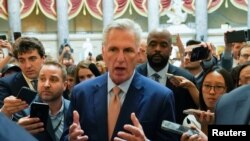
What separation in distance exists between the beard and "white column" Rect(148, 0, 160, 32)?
50.1 ft

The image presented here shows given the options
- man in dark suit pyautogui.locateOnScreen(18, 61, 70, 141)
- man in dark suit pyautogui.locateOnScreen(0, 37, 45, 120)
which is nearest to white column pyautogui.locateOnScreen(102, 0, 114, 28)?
man in dark suit pyautogui.locateOnScreen(0, 37, 45, 120)

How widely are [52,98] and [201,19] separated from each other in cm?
1649

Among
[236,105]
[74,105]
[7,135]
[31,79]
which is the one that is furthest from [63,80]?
[7,135]

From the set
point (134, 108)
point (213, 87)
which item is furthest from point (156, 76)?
point (134, 108)

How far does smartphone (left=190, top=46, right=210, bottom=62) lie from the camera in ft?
12.7

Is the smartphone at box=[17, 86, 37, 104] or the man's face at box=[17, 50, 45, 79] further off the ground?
the man's face at box=[17, 50, 45, 79]

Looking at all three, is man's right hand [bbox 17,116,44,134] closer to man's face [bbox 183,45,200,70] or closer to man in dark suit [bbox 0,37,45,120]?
man in dark suit [bbox 0,37,45,120]

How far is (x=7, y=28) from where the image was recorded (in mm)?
18844

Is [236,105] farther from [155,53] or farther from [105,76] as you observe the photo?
[155,53]

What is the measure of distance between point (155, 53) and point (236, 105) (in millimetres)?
2183

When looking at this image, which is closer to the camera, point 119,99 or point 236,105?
point 236,105

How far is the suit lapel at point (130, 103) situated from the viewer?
2.30m

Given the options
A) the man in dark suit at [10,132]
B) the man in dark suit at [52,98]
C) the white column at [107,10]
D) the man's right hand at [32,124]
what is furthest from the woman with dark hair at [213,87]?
the white column at [107,10]

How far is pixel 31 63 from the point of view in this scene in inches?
130
